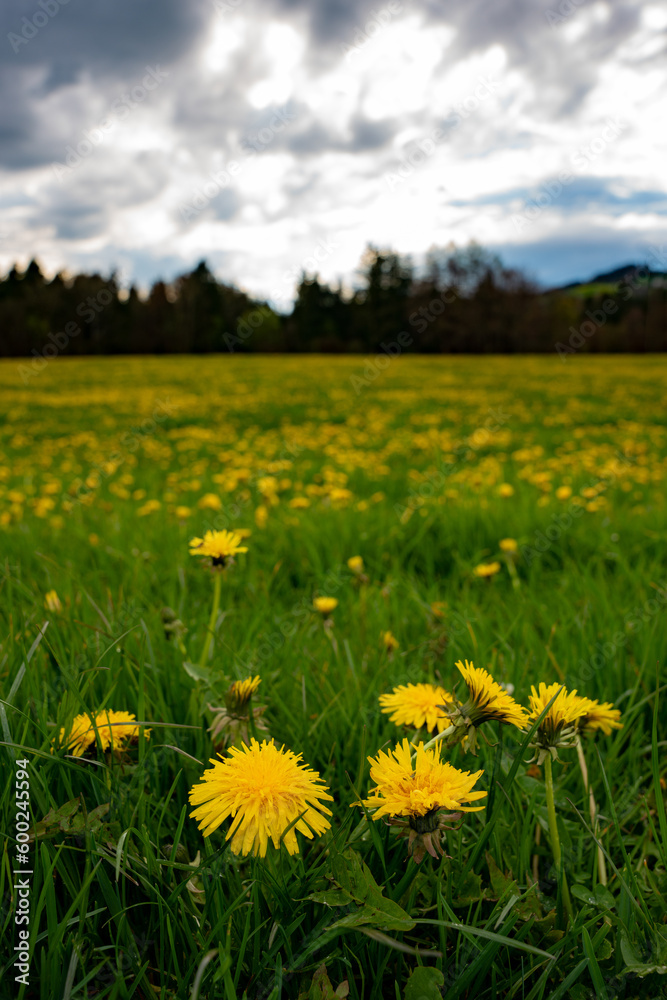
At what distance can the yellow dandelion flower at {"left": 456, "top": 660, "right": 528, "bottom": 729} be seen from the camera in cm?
74

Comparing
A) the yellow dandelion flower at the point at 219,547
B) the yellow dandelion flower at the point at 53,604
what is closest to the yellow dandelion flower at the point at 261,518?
the yellow dandelion flower at the point at 53,604

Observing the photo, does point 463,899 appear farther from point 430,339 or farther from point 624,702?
point 430,339

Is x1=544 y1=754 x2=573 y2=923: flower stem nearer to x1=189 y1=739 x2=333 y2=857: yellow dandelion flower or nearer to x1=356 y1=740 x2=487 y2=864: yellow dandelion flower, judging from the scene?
x1=356 y1=740 x2=487 y2=864: yellow dandelion flower

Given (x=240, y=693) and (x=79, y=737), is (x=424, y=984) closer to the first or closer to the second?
(x=240, y=693)

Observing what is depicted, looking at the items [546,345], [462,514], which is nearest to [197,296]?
[546,345]

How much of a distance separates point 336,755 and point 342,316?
54.2 m

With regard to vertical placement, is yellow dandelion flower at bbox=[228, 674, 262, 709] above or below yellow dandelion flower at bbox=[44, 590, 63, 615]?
above

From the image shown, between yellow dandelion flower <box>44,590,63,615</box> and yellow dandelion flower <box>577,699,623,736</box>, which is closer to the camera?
yellow dandelion flower <box>577,699,623,736</box>

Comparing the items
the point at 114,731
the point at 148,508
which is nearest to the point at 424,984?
the point at 114,731

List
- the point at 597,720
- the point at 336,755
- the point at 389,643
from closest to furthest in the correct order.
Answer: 1. the point at 597,720
2. the point at 336,755
3. the point at 389,643

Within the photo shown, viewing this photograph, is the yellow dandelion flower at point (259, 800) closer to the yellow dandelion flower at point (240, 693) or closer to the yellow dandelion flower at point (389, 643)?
the yellow dandelion flower at point (240, 693)

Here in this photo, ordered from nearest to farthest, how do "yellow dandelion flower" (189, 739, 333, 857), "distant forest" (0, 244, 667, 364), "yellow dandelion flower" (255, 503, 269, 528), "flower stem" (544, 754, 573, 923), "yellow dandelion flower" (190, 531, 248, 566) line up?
"yellow dandelion flower" (189, 739, 333, 857), "flower stem" (544, 754, 573, 923), "yellow dandelion flower" (190, 531, 248, 566), "yellow dandelion flower" (255, 503, 269, 528), "distant forest" (0, 244, 667, 364)

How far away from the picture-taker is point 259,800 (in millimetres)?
688

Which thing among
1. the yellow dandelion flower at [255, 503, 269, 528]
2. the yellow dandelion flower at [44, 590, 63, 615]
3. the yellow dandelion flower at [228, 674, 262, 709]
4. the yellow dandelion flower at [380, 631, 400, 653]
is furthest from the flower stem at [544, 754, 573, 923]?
the yellow dandelion flower at [255, 503, 269, 528]
